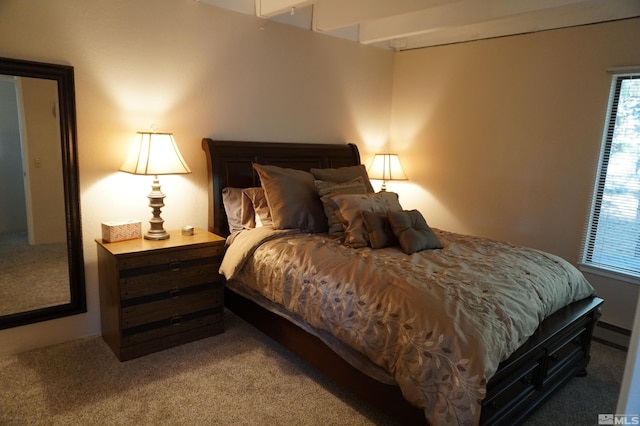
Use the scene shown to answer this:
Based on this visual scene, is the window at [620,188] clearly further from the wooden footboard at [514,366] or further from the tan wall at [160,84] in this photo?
the tan wall at [160,84]

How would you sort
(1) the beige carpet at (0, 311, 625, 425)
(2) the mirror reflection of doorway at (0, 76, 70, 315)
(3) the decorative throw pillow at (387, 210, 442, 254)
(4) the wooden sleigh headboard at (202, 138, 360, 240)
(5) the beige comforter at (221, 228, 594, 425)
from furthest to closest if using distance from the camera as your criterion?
(4) the wooden sleigh headboard at (202, 138, 360, 240) < (3) the decorative throw pillow at (387, 210, 442, 254) < (2) the mirror reflection of doorway at (0, 76, 70, 315) < (1) the beige carpet at (0, 311, 625, 425) < (5) the beige comforter at (221, 228, 594, 425)

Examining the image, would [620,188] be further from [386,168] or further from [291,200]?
[291,200]

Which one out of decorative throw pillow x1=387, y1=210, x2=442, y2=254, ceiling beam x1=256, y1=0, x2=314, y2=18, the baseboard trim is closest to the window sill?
the baseboard trim

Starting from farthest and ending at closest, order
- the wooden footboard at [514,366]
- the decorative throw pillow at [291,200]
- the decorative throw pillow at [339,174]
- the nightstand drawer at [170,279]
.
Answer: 1. the decorative throw pillow at [339,174]
2. the decorative throw pillow at [291,200]
3. the nightstand drawer at [170,279]
4. the wooden footboard at [514,366]

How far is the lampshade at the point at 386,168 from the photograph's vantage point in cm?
441

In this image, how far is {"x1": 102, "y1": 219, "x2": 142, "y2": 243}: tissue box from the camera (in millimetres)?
2691

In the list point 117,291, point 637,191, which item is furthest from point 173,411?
point 637,191

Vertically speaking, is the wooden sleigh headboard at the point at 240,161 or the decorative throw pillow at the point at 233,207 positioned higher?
the wooden sleigh headboard at the point at 240,161

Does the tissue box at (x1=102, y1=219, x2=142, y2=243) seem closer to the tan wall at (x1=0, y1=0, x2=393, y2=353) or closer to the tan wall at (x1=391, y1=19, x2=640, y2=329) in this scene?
the tan wall at (x1=0, y1=0, x2=393, y2=353)

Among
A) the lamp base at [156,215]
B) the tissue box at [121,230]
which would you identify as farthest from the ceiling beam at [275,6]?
the tissue box at [121,230]

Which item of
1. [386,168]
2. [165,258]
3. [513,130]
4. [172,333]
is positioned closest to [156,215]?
[165,258]

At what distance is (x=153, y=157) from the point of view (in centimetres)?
270

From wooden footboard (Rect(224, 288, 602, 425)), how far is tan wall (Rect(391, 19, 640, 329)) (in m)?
1.10

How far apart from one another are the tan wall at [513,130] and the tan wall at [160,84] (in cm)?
116
